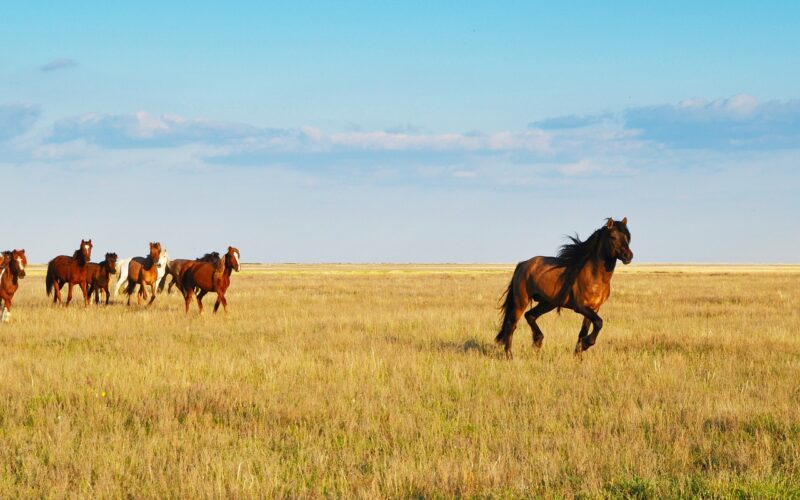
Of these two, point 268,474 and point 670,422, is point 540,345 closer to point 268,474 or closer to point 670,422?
point 670,422

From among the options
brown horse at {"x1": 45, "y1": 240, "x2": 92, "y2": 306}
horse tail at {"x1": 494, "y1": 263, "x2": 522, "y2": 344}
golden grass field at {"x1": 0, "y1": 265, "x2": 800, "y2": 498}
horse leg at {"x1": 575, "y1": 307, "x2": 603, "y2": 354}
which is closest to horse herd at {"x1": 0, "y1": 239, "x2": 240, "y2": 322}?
brown horse at {"x1": 45, "y1": 240, "x2": 92, "y2": 306}

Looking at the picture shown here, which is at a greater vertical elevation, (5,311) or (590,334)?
(5,311)

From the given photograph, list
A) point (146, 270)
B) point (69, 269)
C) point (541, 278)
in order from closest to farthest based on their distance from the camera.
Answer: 1. point (541, 278)
2. point (69, 269)
3. point (146, 270)

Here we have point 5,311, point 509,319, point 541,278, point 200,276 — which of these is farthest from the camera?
point 200,276

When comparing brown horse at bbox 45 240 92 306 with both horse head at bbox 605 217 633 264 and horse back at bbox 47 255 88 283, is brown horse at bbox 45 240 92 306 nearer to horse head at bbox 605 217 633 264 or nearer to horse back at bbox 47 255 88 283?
horse back at bbox 47 255 88 283

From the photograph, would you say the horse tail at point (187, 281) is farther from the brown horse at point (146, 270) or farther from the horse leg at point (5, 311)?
the horse leg at point (5, 311)

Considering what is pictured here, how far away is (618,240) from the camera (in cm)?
1160

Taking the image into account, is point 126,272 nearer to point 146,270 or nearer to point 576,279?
point 146,270

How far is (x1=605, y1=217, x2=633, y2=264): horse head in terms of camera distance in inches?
452

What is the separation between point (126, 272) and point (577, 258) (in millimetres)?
18377

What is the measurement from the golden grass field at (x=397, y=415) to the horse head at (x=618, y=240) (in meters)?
1.61

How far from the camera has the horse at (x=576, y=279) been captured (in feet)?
38.3

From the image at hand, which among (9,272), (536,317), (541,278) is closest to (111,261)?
(9,272)

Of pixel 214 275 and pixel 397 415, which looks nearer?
pixel 397 415
